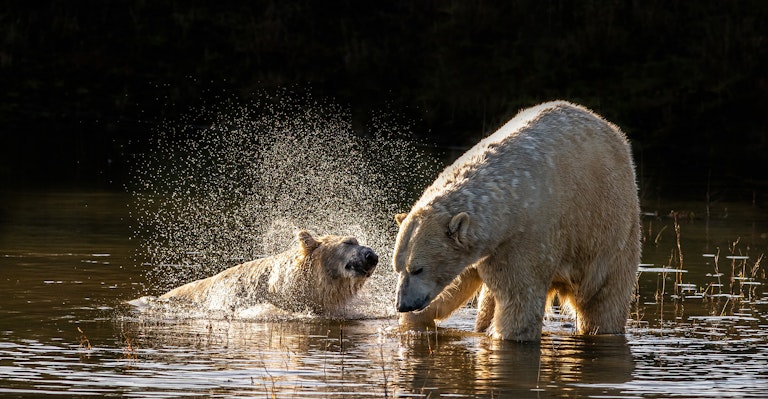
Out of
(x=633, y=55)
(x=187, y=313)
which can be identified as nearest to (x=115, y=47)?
(x=633, y=55)

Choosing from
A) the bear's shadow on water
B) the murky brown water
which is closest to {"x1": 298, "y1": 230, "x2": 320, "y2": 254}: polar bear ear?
the murky brown water

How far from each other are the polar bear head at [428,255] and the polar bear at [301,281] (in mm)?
2701

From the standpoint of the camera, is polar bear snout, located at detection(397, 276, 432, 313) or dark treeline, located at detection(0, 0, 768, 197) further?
dark treeline, located at detection(0, 0, 768, 197)

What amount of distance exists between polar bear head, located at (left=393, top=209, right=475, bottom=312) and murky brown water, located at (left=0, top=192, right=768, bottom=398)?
1.48 ft

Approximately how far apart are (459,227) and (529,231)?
58 cm

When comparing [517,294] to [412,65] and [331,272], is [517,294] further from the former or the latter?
[412,65]

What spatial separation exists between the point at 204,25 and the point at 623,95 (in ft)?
34.0

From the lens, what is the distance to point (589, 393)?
26.9ft

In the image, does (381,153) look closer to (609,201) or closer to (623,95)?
(623,95)

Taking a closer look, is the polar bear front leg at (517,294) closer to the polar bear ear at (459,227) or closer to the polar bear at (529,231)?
the polar bear at (529,231)

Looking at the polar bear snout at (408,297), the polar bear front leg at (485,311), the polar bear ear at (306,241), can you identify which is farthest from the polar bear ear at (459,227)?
the polar bear ear at (306,241)

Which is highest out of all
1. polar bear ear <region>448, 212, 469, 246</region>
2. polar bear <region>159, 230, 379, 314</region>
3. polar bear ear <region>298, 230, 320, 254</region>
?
polar bear ear <region>298, 230, 320, 254</region>

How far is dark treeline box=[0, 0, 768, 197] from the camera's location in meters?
27.7

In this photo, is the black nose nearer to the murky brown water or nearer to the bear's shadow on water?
the murky brown water
